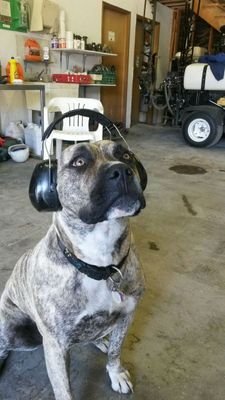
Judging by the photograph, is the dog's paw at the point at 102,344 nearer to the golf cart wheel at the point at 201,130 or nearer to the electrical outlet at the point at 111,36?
the golf cart wheel at the point at 201,130

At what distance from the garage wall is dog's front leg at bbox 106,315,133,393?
3.95 m

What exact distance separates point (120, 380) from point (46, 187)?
0.78m

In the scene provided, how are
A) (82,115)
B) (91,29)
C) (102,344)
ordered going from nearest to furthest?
(82,115) → (102,344) → (91,29)

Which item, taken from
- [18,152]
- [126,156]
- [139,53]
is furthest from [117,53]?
[126,156]

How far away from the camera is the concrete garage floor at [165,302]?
1.31 meters

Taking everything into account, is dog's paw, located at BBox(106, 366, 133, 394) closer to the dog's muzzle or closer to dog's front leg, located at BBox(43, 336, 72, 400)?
dog's front leg, located at BBox(43, 336, 72, 400)

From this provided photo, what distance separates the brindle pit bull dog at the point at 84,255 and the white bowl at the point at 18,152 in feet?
10.4

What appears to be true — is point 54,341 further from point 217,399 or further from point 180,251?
point 180,251

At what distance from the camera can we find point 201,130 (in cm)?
540

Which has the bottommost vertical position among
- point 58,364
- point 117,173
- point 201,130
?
point 58,364

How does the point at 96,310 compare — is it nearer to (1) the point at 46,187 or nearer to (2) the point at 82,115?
(1) the point at 46,187

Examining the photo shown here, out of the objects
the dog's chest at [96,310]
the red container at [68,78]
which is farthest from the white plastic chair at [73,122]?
the dog's chest at [96,310]

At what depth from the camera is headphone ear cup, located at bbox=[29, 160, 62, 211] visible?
1.08m

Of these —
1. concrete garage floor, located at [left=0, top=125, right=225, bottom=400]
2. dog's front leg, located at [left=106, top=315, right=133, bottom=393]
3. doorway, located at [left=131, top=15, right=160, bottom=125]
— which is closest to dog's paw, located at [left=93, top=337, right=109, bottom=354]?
concrete garage floor, located at [left=0, top=125, right=225, bottom=400]
